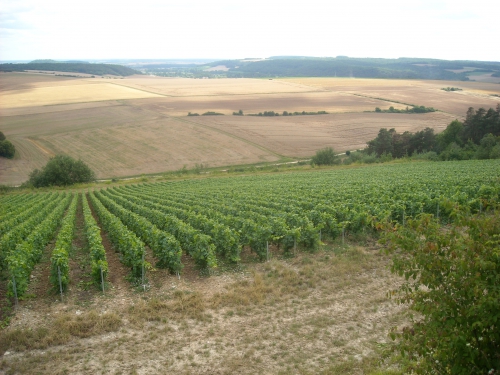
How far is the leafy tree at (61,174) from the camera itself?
191 feet

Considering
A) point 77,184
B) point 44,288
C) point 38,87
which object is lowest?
point 77,184

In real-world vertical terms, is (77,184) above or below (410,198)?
below

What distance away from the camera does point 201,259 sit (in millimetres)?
15305

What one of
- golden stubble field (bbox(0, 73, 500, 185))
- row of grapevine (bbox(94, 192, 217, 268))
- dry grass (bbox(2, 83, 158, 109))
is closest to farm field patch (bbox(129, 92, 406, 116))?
golden stubble field (bbox(0, 73, 500, 185))

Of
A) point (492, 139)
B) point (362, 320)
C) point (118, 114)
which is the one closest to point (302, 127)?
point (492, 139)

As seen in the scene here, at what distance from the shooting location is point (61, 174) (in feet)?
194

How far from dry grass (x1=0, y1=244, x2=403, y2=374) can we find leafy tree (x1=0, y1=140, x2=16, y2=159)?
6346cm

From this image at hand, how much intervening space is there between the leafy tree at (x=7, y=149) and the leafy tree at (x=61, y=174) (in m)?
9.89

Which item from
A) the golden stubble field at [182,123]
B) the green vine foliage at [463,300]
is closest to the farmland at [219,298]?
the green vine foliage at [463,300]

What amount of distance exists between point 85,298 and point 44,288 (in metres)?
2.21

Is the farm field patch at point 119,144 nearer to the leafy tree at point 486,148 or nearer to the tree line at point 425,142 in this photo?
the tree line at point 425,142

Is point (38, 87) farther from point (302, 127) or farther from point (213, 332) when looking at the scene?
point (213, 332)

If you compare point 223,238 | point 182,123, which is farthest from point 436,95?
point 223,238

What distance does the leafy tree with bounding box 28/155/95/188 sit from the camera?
191 ft
